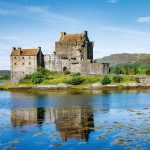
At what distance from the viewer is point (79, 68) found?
11550cm

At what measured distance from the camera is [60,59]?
385 ft

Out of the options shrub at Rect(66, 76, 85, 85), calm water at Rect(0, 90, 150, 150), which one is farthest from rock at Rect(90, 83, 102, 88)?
calm water at Rect(0, 90, 150, 150)

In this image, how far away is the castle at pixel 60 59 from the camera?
11469 cm

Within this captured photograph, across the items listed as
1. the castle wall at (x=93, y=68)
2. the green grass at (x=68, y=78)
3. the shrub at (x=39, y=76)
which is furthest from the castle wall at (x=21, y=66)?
the castle wall at (x=93, y=68)

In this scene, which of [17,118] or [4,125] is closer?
[4,125]

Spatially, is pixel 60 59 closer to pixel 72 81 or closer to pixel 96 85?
pixel 72 81

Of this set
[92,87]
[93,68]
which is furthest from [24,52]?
[92,87]

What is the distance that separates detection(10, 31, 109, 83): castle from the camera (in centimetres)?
11469

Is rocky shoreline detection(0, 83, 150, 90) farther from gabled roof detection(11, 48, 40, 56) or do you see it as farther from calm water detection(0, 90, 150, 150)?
calm water detection(0, 90, 150, 150)

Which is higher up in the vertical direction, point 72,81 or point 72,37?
point 72,37

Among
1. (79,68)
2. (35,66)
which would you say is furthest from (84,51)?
(35,66)

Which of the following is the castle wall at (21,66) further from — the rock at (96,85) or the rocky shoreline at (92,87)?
the rock at (96,85)

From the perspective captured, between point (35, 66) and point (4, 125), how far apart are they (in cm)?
7404

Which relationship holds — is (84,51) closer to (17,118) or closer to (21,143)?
(17,118)
